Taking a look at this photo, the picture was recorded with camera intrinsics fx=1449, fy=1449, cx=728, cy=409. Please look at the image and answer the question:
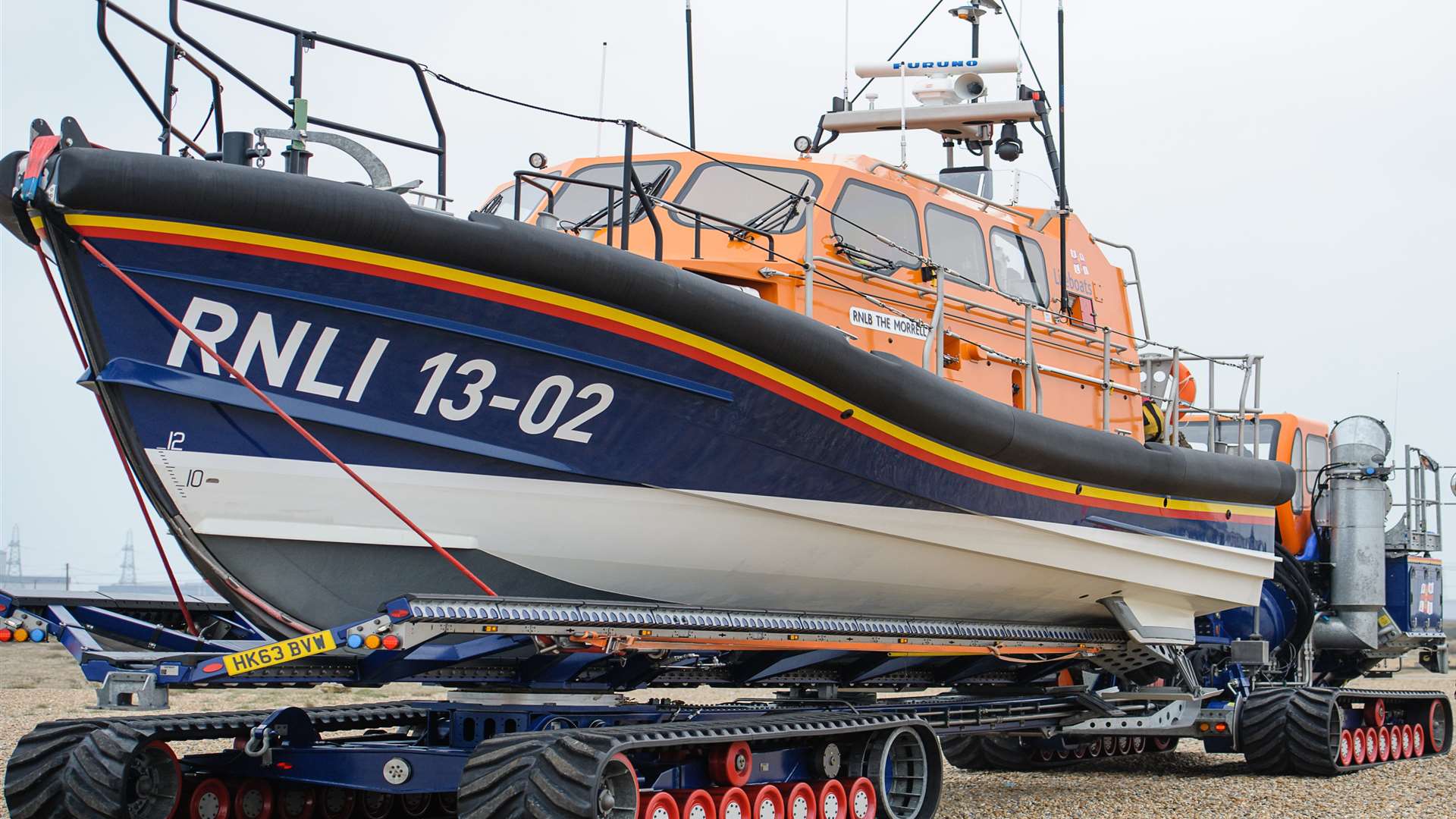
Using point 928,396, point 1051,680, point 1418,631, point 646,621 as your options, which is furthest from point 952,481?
point 1418,631

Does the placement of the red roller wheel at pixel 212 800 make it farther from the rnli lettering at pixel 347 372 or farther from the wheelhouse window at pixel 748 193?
the wheelhouse window at pixel 748 193

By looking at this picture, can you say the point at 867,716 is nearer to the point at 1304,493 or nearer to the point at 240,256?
the point at 240,256

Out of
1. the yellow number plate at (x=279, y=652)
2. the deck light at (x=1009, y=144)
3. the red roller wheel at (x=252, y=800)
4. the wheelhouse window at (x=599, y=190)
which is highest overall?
the deck light at (x=1009, y=144)

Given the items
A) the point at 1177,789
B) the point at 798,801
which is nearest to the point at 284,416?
the point at 798,801

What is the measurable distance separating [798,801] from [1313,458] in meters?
7.19

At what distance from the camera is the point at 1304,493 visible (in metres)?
10.7

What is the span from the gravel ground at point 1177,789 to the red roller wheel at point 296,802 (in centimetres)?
142

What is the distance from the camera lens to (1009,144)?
375 inches

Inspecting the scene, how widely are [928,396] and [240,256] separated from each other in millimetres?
2784

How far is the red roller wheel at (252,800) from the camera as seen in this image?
18.8ft

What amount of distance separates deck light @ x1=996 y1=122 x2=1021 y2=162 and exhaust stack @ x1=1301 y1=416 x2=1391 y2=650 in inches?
125

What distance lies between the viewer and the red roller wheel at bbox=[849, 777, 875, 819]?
5.62 m

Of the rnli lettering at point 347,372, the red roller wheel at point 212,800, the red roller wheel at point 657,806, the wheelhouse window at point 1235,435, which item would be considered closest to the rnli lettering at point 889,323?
the rnli lettering at point 347,372

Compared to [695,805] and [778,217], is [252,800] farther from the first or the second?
[778,217]
